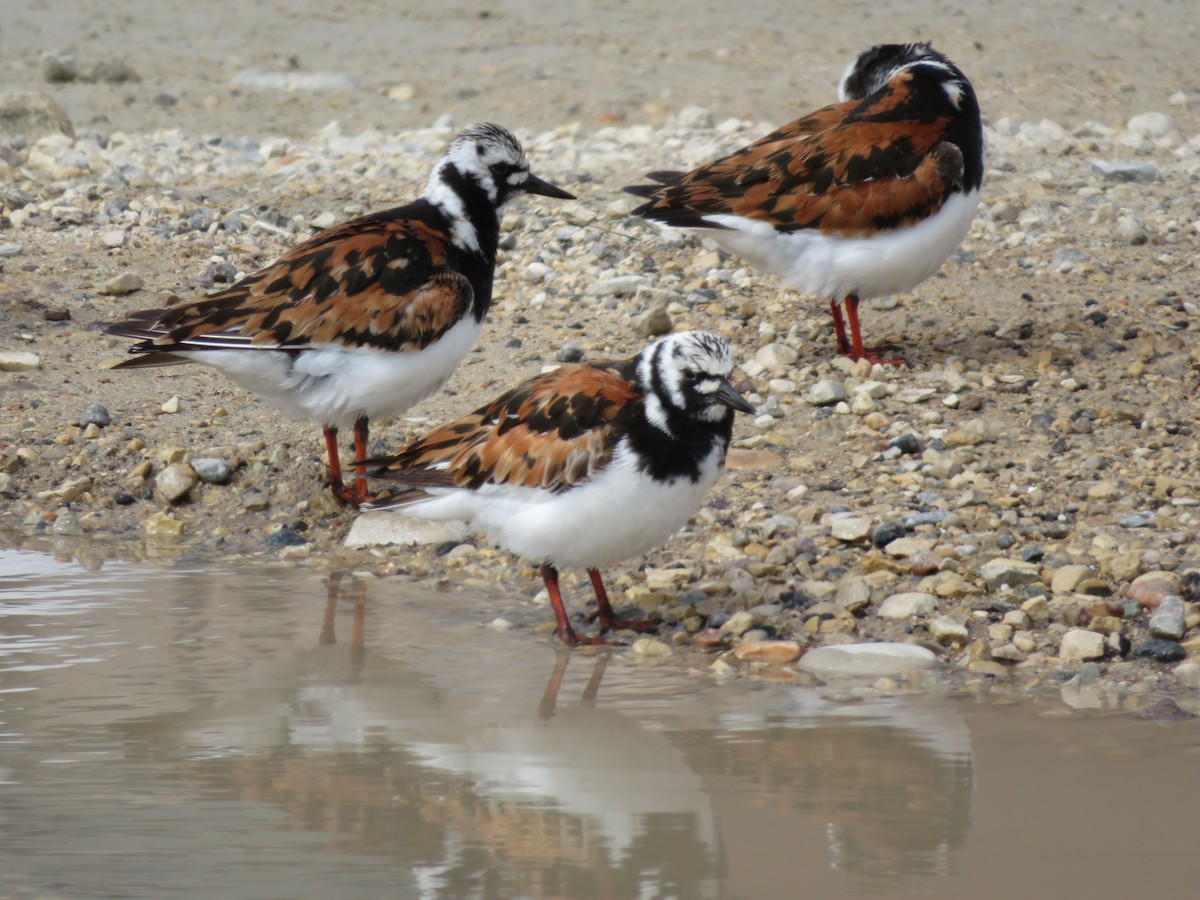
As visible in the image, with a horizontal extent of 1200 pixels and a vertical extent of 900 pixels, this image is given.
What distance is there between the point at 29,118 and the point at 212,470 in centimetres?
655

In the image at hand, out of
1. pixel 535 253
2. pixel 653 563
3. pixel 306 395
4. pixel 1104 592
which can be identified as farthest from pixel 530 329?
pixel 1104 592

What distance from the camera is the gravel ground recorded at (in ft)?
19.2

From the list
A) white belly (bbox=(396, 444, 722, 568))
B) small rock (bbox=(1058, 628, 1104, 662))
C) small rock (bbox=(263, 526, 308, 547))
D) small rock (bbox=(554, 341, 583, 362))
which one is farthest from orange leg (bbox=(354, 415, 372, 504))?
small rock (bbox=(1058, 628, 1104, 662))

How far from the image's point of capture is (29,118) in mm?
12836

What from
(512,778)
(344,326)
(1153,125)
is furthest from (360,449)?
(1153,125)

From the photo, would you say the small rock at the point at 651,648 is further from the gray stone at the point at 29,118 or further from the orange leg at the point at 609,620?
the gray stone at the point at 29,118

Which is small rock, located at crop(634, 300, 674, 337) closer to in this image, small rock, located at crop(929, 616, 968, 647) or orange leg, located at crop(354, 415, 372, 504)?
orange leg, located at crop(354, 415, 372, 504)

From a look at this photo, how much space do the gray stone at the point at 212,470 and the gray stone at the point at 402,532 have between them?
2.59ft

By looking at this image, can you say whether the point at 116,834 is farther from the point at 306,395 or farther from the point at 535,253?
the point at 535,253

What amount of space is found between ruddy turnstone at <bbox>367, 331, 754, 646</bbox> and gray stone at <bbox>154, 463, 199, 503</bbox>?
175 centimetres

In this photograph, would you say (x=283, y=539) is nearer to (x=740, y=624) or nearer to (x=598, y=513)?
(x=598, y=513)

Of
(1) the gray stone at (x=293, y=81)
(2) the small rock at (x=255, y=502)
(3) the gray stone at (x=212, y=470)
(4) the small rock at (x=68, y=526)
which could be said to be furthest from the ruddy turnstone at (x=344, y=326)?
(1) the gray stone at (x=293, y=81)

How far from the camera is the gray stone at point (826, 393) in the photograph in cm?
775

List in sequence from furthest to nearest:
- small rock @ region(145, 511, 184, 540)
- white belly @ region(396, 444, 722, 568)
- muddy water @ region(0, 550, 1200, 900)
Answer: small rock @ region(145, 511, 184, 540), white belly @ region(396, 444, 722, 568), muddy water @ region(0, 550, 1200, 900)
